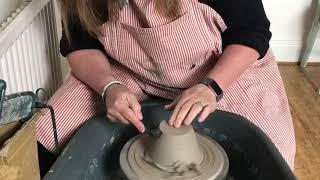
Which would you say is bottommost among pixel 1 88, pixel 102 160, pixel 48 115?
pixel 102 160

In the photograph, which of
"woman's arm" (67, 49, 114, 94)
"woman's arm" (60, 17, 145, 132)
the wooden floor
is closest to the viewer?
"woman's arm" (60, 17, 145, 132)

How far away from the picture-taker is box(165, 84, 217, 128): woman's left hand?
1.12m

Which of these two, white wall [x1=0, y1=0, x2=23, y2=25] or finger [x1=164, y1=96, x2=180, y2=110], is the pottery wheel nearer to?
finger [x1=164, y1=96, x2=180, y2=110]

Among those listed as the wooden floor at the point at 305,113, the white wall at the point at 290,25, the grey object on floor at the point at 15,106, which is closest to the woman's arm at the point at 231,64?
the grey object on floor at the point at 15,106

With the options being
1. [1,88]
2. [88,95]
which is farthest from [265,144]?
[1,88]

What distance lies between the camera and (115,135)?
4.33ft

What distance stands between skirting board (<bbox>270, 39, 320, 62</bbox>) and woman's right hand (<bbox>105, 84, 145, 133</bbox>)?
1.73 meters

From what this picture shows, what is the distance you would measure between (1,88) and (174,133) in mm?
420

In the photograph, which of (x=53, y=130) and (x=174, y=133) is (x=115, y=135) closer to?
(x=53, y=130)

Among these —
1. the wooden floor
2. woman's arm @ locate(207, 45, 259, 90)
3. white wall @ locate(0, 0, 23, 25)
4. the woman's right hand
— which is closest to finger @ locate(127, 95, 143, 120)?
the woman's right hand

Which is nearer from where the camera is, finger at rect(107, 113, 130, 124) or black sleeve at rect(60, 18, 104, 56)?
finger at rect(107, 113, 130, 124)

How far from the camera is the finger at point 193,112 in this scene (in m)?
1.12

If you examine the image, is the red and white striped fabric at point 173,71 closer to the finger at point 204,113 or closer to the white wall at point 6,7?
the finger at point 204,113

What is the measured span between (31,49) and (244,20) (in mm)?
742
